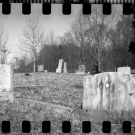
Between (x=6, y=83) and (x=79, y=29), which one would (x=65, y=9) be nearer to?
(x=6, y=83)

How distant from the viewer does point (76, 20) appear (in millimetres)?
30031

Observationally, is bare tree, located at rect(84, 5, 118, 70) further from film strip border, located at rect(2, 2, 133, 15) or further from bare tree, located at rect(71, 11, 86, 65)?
film strip border, located at rect(2, 2, 133, 15)

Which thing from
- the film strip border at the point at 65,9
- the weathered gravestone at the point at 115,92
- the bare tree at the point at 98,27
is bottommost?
the weathered gravestone at the point at 115,92

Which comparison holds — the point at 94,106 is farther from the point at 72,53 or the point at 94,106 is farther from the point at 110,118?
the point at 72,53

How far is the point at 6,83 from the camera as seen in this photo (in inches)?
315

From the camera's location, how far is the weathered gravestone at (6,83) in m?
7.88

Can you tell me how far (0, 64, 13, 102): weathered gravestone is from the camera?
788cm

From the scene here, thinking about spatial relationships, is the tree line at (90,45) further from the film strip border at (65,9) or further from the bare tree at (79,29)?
the film strip border at (65,9)

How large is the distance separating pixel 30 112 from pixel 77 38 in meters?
26.0

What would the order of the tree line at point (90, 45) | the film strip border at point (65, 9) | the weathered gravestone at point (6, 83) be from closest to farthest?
1. the film strip border at point (65, 9)
2. the weathered gravestone at point (6, 83)
3. the tree line at point (90, 45)

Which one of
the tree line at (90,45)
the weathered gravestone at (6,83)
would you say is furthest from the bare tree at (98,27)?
the weathered gravestone at (6,83)

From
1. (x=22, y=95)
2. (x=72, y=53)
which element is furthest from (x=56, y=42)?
(x=22, y=95)

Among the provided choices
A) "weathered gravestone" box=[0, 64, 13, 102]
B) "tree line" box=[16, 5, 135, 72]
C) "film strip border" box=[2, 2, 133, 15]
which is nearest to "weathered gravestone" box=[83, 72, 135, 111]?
"film strip border" box=[2, 2, 133, 15]

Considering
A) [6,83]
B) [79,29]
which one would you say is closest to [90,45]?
[79,29]
